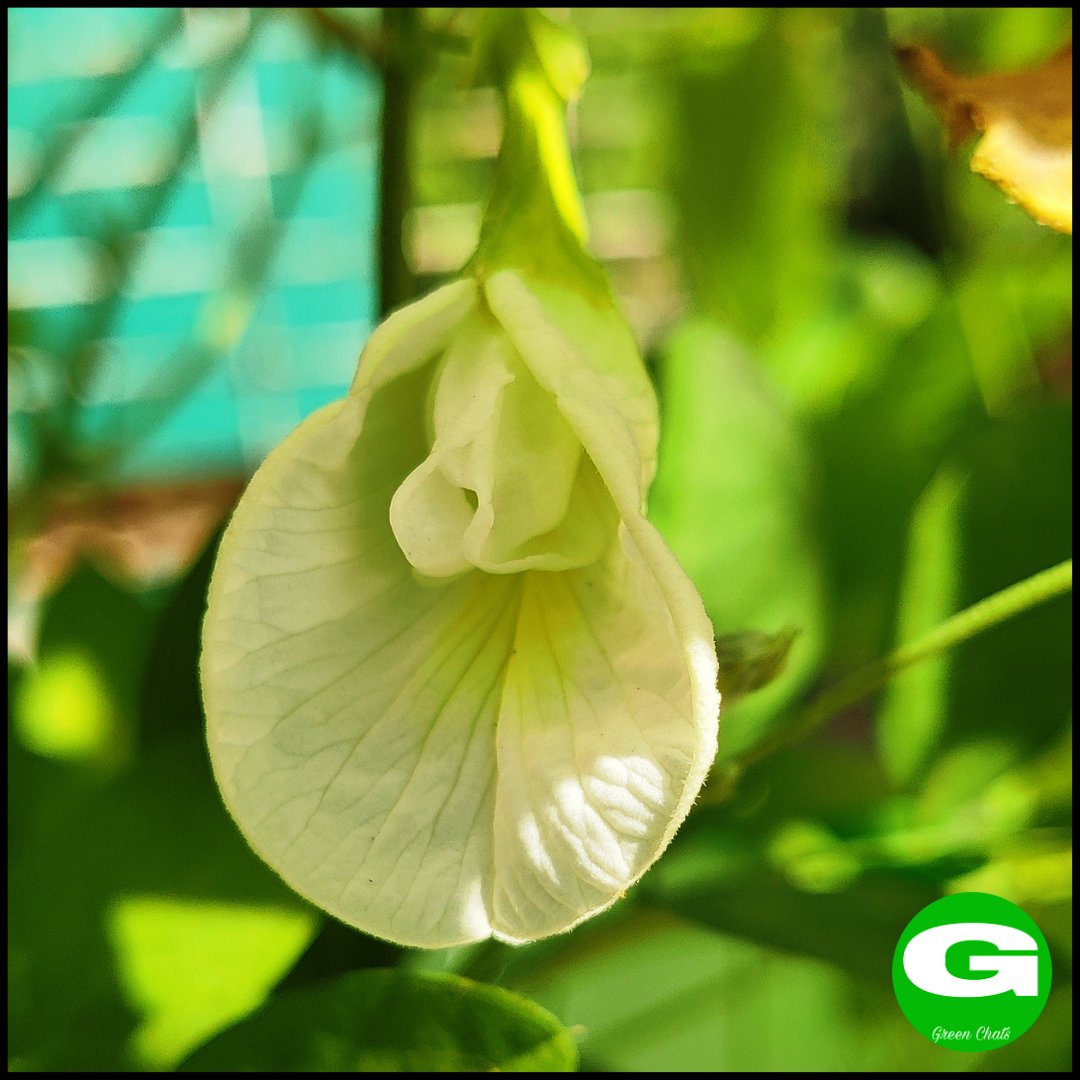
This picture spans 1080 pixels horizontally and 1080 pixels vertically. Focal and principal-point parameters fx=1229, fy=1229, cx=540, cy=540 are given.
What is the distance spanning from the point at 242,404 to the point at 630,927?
3.10 meters

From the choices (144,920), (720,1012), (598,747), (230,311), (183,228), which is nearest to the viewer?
(598,747)

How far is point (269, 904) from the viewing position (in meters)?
0.37

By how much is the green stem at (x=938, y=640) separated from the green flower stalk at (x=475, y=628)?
0.09 meters

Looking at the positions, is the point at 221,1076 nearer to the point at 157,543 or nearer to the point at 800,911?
the point at 800,911

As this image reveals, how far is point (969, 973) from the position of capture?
35 centimetres

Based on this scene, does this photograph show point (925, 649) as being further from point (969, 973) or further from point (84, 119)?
point (84, 119)

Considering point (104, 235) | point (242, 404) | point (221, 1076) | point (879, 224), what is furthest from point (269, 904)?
point (242, 404)

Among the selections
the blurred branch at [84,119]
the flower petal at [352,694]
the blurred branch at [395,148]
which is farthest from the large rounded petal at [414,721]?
the blurred branch at [84,119]

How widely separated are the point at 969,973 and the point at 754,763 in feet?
0.41

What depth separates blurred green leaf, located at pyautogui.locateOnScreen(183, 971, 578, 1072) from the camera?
0.99 ft

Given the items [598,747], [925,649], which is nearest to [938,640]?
[925,649]

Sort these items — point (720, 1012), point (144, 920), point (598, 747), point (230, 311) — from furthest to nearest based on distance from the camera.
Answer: point (230, 311) < point (720, 1012) < point (144, 920) < point (598, 747)

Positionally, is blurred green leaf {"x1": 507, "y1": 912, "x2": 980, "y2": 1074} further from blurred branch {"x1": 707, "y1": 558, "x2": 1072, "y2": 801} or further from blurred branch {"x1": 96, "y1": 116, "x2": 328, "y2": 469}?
blurred branch {"x1": 96, "y1": 116, "x2": 328, "y2": 469}

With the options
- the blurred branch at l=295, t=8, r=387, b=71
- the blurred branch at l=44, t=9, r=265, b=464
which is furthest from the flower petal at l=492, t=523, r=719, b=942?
the blurred branch at l=44, t=9, r=265, b=464
